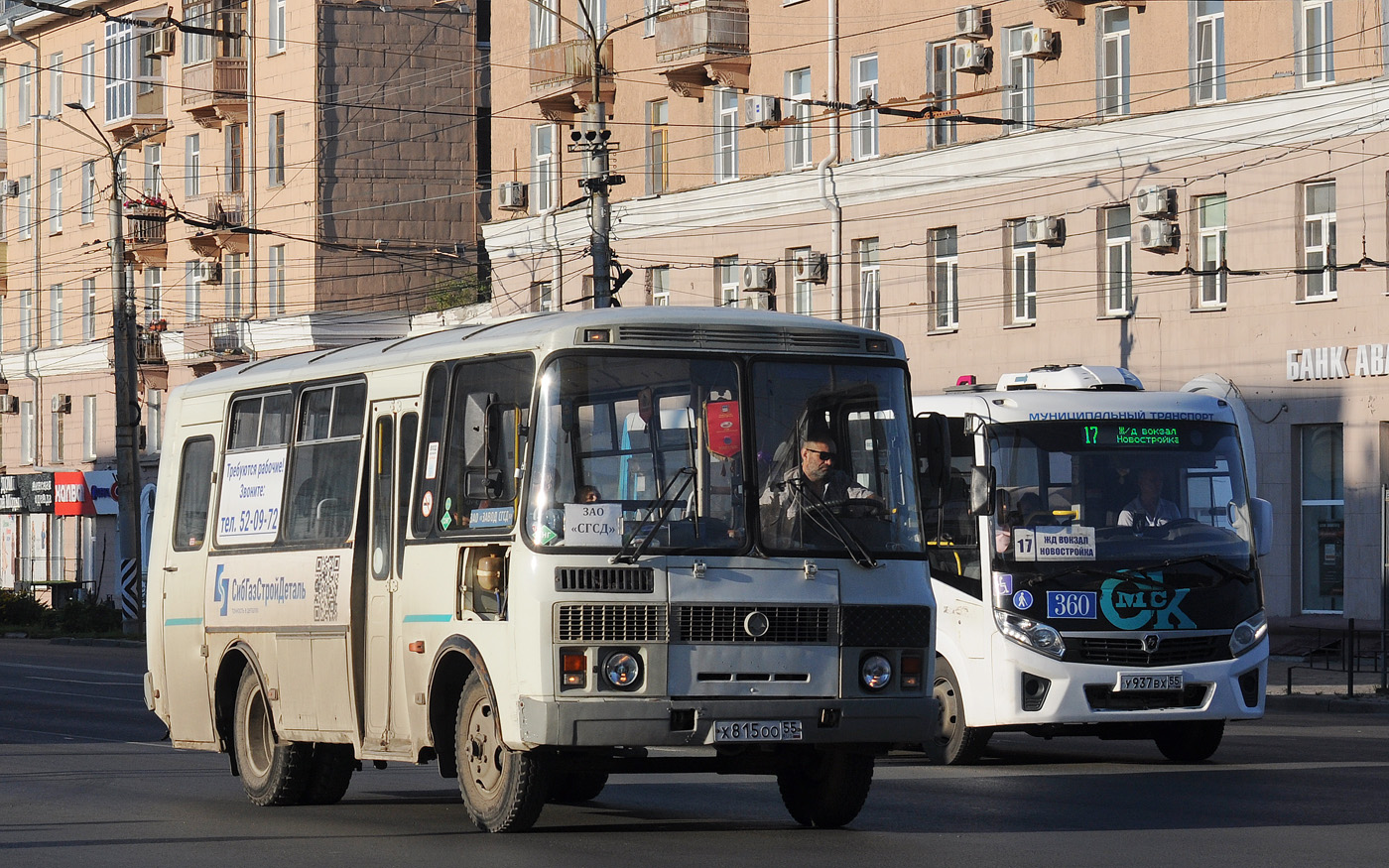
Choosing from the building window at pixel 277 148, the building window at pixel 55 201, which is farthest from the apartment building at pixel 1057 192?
the building window at pixel 55 201

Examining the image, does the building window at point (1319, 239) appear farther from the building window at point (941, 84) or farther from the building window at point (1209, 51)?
the building window at point (941, 84)

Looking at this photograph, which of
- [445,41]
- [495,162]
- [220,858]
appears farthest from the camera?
[445,41]

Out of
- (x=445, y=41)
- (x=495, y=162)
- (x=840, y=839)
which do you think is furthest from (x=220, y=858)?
(x=445, y=41)

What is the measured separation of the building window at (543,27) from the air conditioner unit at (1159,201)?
53.4ft

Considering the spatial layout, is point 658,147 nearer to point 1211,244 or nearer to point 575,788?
point 1211,244

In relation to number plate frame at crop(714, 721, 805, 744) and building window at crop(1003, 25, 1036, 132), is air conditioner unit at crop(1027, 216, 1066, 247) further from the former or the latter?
number plate frame at crop(714, 721, 805, 744)

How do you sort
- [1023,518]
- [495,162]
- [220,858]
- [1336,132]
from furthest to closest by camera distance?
[495,162]
[1336,132]
[1023,518]
[220,858]

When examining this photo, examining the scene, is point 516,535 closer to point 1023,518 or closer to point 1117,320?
point 1023,518

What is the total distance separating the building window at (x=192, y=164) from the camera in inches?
2253

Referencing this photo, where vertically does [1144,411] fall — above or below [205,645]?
above

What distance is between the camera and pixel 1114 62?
3462 cm

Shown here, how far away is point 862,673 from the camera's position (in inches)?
459

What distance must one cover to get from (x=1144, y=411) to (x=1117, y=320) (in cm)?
1818

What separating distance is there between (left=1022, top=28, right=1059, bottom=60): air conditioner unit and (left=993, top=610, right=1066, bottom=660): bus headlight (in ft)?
66.2
